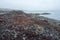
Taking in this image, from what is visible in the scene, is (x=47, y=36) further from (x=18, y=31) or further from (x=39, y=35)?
(x=18, y=31)

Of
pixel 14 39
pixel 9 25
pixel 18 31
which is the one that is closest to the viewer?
pixel 14 39

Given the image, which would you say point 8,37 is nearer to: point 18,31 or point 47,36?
point 18,31

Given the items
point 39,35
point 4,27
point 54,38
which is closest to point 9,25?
point 4,27

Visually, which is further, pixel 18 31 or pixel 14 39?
pixel 18 31

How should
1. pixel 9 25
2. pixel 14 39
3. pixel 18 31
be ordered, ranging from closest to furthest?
pixel 14 39, pixel 18 31, pixel 9 25

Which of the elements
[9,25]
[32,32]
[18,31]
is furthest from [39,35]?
[9,25]

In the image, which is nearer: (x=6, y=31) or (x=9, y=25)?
(x=6, y=31)

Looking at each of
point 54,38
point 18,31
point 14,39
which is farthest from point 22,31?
point 54,38

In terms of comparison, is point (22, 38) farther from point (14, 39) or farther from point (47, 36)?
point (47, 36)
